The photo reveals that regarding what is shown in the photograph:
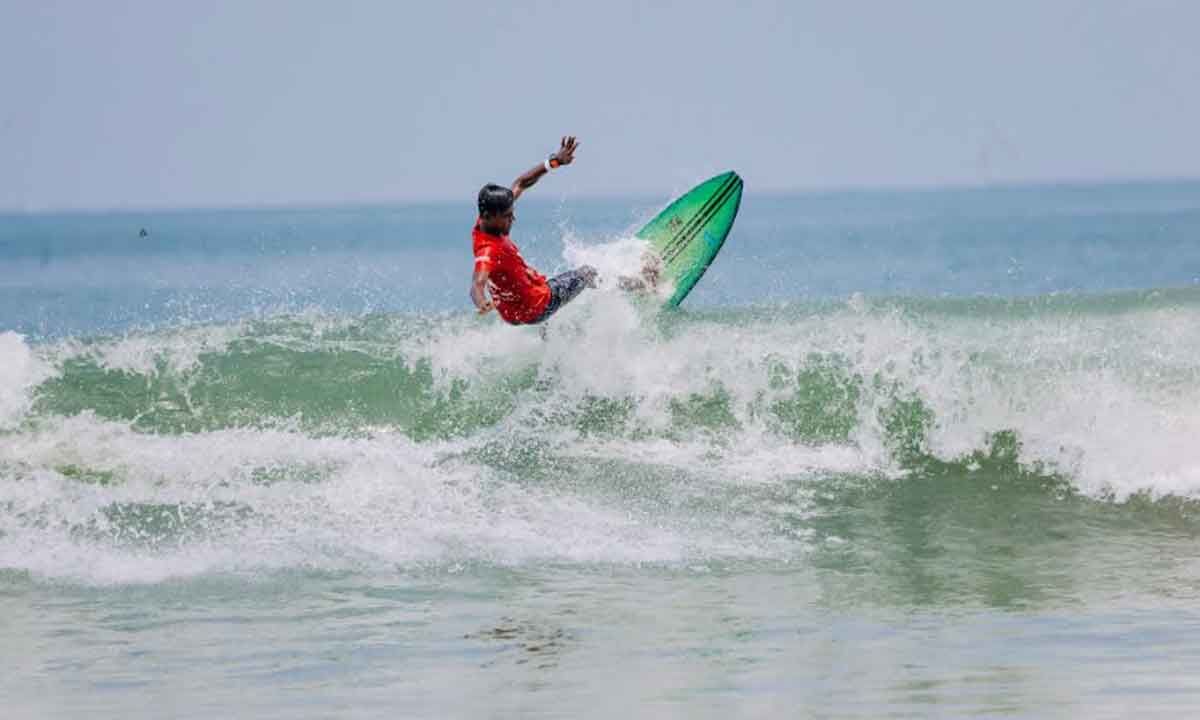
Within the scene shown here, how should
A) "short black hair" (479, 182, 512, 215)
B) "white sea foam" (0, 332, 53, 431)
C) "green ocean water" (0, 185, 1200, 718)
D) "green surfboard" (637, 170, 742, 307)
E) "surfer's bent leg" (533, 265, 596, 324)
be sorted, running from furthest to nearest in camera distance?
"green surfboard" (637, 170, 742, 307) < "white sea foam" (0, 332, 53, 431) < "surfer's bent leg" (533, 265, 596, 324) < "short black hair" (479, 182, 512, 215) < "green ocean water" (0, 185, 1200, 718)

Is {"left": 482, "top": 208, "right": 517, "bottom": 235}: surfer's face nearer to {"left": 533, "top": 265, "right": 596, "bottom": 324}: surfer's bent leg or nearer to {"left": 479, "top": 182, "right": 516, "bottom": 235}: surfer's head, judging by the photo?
{"left": 479, "top": 182, "right": 516, "bottom": 235}: surfer's head

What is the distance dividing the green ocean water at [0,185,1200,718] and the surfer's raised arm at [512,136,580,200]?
54.7 inches

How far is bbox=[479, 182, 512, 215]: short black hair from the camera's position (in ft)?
35.0

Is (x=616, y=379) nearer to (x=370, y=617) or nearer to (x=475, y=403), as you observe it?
(x=475, y=403)

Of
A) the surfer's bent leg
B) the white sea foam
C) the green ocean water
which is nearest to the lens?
the green ocean water

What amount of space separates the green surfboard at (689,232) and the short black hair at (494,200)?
9.60 feet

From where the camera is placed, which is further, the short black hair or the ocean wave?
the short black hair

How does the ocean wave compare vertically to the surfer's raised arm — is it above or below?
below

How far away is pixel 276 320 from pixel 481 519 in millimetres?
5881

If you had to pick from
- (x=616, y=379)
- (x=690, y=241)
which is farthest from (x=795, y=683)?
(x=690, y=241)

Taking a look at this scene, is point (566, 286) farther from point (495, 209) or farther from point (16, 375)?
point (16, 375)

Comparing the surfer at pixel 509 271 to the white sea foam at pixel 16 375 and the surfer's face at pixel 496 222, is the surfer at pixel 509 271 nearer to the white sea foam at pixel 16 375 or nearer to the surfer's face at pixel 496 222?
the surfer's face at pixel 496 222

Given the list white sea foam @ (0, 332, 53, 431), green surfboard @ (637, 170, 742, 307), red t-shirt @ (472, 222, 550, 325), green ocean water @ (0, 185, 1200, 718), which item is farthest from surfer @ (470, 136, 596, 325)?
white sea foam @ (0, 332, 53, 431)

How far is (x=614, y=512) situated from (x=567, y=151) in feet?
7.71
